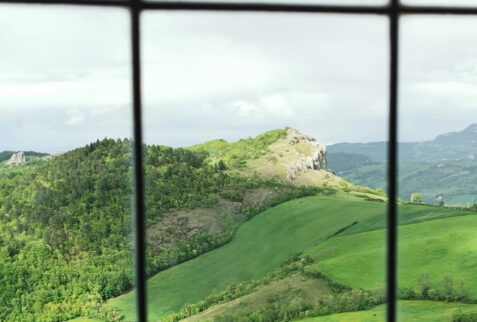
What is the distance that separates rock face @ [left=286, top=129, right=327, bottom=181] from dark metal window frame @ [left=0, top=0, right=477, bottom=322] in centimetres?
837

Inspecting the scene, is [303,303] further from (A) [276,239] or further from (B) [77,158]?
(B) [77,158]

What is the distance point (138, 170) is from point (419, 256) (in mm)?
8134

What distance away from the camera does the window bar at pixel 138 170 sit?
38cm

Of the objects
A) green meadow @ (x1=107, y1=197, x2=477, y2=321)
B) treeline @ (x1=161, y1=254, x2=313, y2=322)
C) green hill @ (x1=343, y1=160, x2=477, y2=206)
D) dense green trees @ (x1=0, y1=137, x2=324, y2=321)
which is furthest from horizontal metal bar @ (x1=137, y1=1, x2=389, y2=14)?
treeline @ (x1=161, y1=254, x2=313, y2=322)

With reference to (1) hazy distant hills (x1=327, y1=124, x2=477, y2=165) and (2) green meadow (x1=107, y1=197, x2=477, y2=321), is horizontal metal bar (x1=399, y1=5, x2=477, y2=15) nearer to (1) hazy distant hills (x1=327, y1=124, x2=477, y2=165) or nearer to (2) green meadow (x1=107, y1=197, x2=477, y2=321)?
(1) hazy distant hills (x1=327, y1=124, x2=477, y2=165)

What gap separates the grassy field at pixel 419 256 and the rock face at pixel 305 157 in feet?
4.41

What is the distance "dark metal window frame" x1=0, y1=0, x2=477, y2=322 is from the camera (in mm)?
384

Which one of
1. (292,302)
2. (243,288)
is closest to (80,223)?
(243,288)

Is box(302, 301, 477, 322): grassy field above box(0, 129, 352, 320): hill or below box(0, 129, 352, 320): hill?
below

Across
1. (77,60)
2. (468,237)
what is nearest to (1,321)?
(77,60)

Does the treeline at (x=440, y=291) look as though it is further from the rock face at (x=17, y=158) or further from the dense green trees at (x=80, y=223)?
the rock face at (x=17, y=158)

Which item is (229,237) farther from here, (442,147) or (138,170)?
(138,170)

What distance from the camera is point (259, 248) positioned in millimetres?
9336

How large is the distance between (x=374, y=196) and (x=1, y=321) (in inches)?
250
